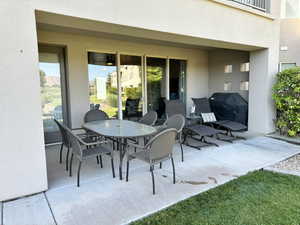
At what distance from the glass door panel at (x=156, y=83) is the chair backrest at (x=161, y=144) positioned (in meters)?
3.70

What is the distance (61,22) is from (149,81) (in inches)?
145

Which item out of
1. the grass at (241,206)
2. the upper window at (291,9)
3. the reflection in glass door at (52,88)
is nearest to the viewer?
the grass at (241,206)

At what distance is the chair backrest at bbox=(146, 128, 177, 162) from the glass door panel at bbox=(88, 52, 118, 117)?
323cm

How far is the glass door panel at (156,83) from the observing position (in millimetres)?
6531

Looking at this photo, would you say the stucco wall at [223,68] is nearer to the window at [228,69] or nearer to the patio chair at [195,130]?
the window at [228,69]

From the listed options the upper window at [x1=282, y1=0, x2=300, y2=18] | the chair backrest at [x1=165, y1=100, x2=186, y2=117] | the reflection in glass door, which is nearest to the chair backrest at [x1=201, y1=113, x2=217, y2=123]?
the chair backrest at [x1=165, y1=100, x2=186, y2=117]

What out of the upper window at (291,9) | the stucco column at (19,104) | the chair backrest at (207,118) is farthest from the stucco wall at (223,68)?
the stucco column at (19,104)

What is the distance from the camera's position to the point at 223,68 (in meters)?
7.27

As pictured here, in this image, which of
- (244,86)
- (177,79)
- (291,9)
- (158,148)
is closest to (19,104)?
(158,148)

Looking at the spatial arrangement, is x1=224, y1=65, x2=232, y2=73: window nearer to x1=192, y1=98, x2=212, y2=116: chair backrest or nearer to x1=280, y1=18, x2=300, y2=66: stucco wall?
x1=192, y1=98, x2=212, y2=116: chair backrest

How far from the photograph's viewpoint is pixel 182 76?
7199 millimetres

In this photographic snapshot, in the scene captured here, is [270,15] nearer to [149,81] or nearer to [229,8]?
[229,8]

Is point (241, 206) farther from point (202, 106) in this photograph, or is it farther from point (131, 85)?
point (131, 85)

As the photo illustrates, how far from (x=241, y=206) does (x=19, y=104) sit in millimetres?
2975
